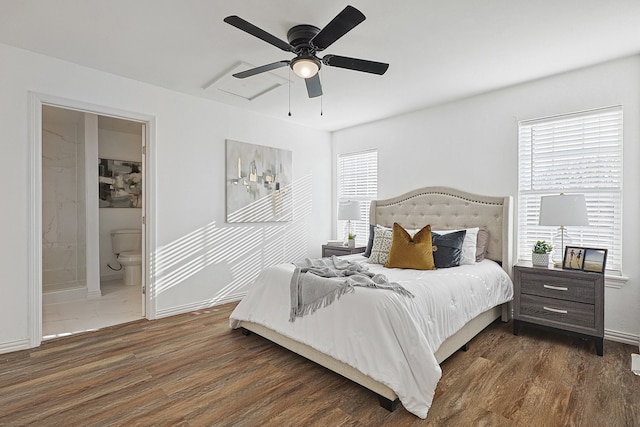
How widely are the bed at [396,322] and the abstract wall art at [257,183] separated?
1479 mm

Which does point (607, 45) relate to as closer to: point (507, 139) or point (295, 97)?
point (507, 139)

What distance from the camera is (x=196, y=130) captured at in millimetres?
4035

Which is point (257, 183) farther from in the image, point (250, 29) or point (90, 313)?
point (250, 29)

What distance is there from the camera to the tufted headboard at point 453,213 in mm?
3582

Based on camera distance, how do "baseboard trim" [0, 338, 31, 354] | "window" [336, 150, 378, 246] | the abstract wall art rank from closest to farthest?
"baseboard trim" [0, 338, 31, 354] < the abstract wall art < "window" [336, 150, 378, 246]

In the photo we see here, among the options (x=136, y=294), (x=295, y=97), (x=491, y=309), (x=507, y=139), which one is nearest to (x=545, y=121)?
(x=507, y=139)

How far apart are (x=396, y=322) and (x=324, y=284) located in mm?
639

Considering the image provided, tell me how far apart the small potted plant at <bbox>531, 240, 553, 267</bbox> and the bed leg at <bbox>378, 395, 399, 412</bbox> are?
2078mm

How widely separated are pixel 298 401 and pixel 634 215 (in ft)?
10.6

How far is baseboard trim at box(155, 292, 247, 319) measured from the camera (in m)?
3.79

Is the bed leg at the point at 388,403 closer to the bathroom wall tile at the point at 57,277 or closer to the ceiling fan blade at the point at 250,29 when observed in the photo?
the ceiling fan blade at the point at 250,29

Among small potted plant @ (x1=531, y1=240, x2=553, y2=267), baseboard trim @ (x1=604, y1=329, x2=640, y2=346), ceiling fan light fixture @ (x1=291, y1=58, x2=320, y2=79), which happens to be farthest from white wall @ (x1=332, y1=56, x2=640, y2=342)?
ceiling fan light fixture @ (x1=291, y1=58, x2=320, y2=79)

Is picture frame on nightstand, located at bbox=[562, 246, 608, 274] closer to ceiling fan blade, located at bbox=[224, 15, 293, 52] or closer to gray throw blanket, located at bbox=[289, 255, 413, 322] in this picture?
gray throw blanket, located at bbox=[289, 255, 413, 322]

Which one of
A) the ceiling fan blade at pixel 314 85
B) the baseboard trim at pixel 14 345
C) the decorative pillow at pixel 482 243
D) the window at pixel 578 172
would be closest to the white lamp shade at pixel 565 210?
the window at pixel 578 172
